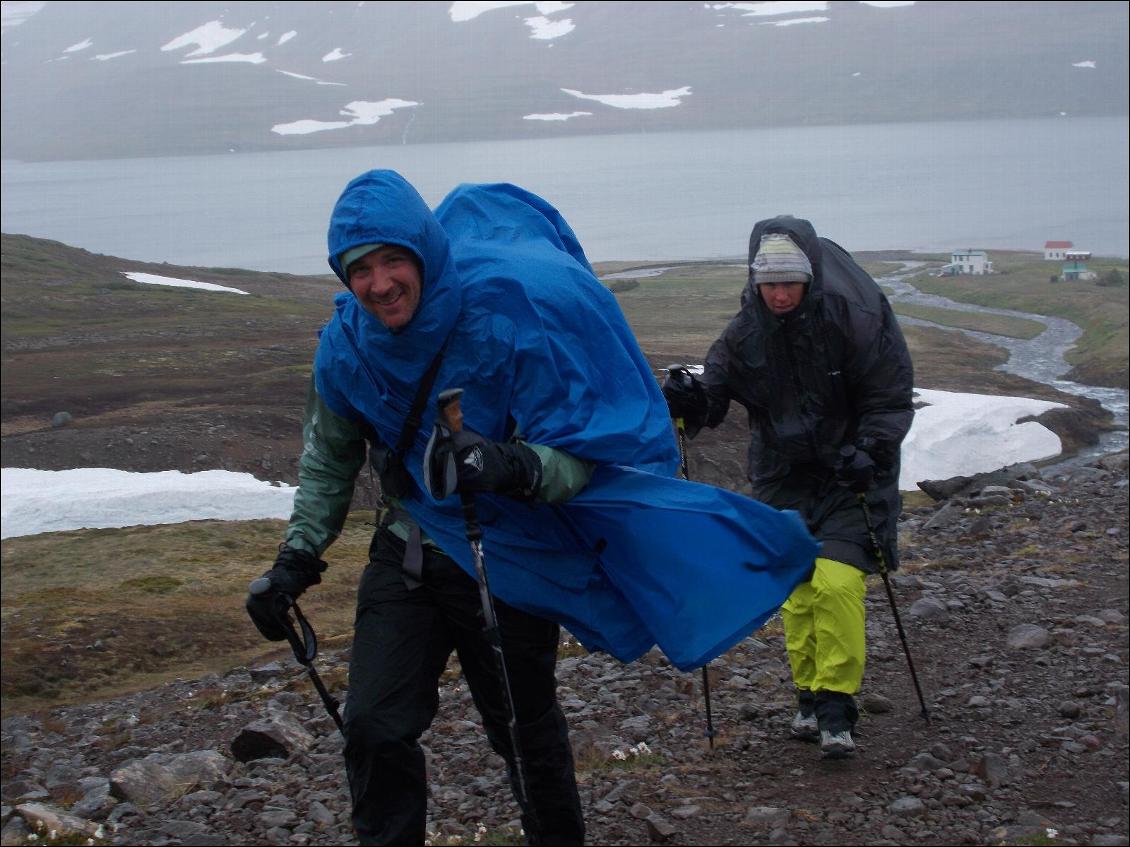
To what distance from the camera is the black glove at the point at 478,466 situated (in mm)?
4082

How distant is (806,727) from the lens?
723 centimetres

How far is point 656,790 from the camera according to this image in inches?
263

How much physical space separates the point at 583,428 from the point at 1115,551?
33.8ft

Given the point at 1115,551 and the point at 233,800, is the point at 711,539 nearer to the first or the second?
the point at 233,800

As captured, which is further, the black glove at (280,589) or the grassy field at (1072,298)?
the grassy field at (1072,298)

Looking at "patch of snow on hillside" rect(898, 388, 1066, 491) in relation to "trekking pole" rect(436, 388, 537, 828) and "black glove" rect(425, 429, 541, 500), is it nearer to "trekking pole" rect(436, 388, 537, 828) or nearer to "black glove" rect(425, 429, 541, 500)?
"trekking pole" rect(436, 388, 537, 828)

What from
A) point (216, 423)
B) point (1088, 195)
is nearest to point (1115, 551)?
point (216, 423)

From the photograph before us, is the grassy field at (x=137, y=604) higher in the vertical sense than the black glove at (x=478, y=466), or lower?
lower

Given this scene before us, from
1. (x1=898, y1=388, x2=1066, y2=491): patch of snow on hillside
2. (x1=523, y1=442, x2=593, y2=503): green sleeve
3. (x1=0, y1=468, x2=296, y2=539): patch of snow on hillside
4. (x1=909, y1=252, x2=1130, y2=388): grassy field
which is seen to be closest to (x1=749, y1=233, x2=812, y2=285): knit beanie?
(x1=523, y1=442, x2=593, y2=503): green sleeve

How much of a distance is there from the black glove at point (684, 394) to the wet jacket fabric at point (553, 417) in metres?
1.96

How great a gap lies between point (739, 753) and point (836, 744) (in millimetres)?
669

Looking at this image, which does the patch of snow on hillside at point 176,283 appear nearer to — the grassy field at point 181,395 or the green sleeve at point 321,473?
the grassy field at point 181,395

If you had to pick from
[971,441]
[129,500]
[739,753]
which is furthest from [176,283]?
[739,753]

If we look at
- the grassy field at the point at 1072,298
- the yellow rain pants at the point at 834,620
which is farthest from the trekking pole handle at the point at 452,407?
the grassy field at the point at 1072,298
